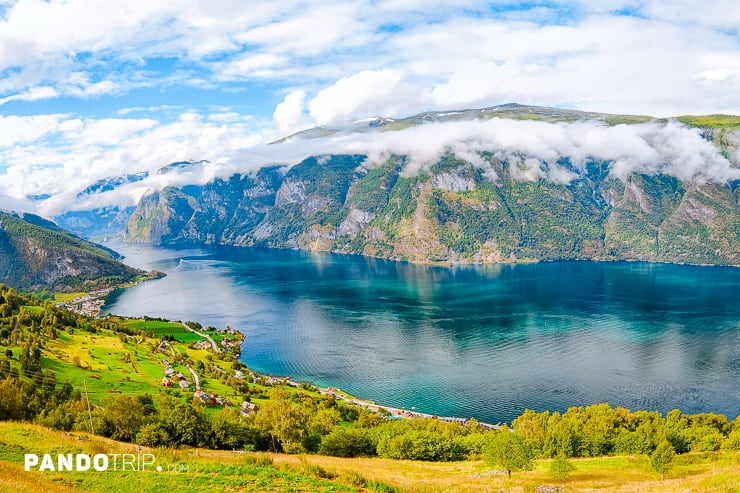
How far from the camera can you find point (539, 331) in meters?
149

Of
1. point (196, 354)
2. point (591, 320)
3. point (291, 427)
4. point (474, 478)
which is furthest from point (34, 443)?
point (591, 320)

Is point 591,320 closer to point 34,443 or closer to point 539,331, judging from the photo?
point 539,331

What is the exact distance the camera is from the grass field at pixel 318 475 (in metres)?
23.9

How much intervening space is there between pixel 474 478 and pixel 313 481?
1949cm

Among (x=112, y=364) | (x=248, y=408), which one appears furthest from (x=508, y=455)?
(x=112, y=364)

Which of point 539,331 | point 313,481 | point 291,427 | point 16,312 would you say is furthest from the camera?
point 539,331

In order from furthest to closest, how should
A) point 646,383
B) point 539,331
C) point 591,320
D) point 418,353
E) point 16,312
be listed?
point 591,320
point 539,331
point 418,353
point 16,312
point 646,383

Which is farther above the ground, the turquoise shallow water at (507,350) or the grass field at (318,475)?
the grass field at (318,475)

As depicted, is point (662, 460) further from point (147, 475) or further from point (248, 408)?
point (248, 408)

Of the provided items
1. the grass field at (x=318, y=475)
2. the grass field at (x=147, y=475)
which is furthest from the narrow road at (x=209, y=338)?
the grass field at (x=147, y=475)

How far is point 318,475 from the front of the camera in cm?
2986

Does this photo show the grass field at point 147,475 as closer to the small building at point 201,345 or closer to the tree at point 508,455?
the tree at point 508,455

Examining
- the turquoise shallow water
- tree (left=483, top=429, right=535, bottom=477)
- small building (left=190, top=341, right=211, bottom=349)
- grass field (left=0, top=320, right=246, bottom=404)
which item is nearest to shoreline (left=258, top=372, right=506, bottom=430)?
the turquoise shallow water

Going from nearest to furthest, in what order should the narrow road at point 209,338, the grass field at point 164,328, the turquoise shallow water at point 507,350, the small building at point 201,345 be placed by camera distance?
the turquoise shallow water at point 507,350, the narrow road at point 209,338, the small building at point 201,345, the grass field at point 164,328
